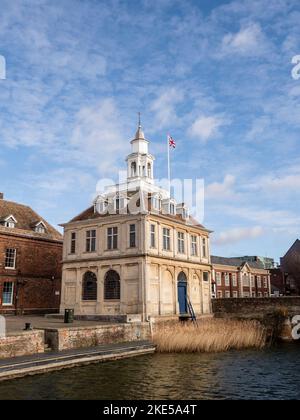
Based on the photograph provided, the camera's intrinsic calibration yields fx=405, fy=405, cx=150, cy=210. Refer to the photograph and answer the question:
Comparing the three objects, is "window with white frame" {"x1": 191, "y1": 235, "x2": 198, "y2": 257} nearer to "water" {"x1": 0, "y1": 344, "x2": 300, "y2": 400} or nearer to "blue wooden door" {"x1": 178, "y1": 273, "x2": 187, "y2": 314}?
"blue wooden door" {"x1": 178, "y1": 273, "x2": 187, "y2": 314}

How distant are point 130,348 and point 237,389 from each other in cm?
915

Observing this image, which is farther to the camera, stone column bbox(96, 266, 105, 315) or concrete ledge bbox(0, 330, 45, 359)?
stone column bbox(96, 266, 105, 315)

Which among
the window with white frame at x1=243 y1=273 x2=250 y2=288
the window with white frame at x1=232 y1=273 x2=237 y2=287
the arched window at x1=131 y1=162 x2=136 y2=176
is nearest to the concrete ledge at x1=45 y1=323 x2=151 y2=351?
the arched window at x1=131 y1=162 x2=136 y2=176

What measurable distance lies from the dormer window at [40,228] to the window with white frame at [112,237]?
10.1 metres

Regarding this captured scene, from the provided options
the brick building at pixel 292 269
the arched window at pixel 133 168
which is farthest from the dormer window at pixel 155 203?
the brick building at pixel 292 269

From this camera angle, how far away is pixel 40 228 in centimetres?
4194

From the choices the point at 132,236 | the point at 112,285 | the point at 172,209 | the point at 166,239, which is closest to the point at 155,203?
the point at 172,209

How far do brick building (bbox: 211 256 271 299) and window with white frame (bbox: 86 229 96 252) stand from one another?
26.9 meters

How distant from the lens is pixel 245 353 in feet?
82.2

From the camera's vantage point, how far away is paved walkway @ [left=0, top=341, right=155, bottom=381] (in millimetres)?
16828

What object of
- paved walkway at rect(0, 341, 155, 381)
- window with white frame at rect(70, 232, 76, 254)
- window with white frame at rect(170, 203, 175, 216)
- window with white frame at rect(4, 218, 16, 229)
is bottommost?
paved walkway at rect(0, 341, 155, 381)

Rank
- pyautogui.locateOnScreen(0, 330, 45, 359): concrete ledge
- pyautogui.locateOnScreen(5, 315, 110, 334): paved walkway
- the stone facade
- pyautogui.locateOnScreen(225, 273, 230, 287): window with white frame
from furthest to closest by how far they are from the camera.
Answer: pyautogui.locateOnScreen(225, 273, 230, 287): window with white frame
the stone facade
pyautogui.locateOnScreen(5, 315, 110, 334): paved walkway
pyautogui.locateOnScreen(0, 330, 45, 359): concrete ledge
